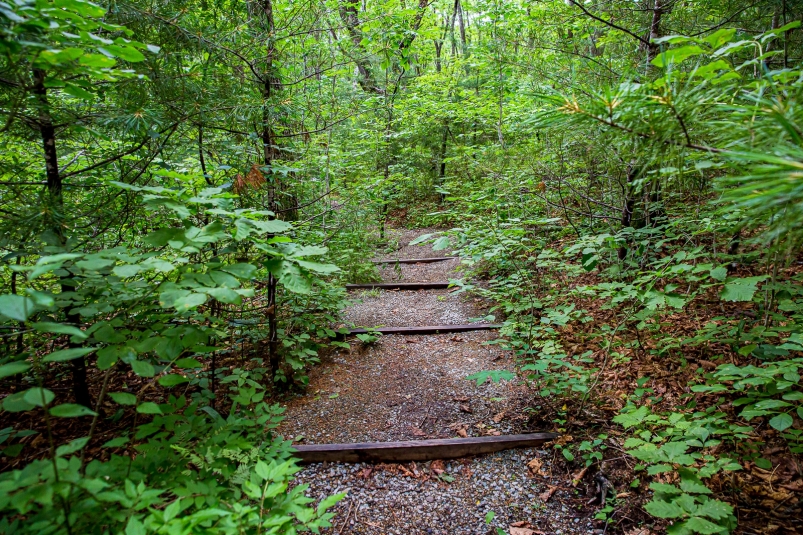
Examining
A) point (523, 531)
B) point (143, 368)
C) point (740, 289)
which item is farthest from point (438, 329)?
point (143, 368)

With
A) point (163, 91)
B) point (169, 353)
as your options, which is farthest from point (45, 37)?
point (169, 353)

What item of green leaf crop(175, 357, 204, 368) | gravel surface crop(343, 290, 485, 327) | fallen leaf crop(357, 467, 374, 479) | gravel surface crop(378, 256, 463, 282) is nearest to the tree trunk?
green leaf crop(175, 357, 204, 368)

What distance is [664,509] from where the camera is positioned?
1.44m

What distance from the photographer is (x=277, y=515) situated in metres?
1.00

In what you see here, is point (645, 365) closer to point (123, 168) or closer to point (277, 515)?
point (277, 515)

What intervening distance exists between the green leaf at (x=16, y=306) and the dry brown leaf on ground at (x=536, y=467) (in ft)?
8.19

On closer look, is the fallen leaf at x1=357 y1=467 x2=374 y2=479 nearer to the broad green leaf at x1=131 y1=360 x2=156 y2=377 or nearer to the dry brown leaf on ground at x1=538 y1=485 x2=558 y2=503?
the dry brown leaf on ground at x1=538 y1=485 x2=558 y2=503

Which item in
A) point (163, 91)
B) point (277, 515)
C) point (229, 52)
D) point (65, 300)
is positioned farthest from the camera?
point (229, 52)

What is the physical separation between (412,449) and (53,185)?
2.60 meters

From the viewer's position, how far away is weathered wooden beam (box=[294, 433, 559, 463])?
241cm

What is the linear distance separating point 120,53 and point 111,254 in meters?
0.61

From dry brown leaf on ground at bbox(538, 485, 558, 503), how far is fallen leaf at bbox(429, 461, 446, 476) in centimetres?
59

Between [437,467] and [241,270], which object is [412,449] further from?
[241,270]

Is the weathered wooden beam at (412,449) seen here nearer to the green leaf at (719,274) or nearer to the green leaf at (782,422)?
the green leaf at (782,422)
